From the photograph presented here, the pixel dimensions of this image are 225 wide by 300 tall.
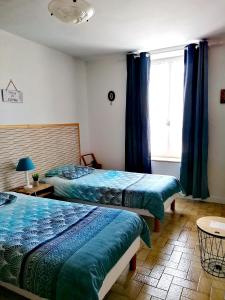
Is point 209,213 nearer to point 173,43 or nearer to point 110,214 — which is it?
point 110,214

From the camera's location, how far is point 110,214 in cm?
207

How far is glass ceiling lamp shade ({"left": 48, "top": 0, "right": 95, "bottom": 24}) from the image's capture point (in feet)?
5.95

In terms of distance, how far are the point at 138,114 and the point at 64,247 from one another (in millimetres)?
2959

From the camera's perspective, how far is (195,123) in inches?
142

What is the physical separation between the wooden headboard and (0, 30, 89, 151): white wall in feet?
0.44

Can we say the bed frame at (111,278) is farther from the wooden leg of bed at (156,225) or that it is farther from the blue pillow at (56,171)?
the blue pillow at (56,171)

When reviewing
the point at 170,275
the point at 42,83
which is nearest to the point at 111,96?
the point at 42,83

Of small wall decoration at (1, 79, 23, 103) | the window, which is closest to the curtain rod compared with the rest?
the window

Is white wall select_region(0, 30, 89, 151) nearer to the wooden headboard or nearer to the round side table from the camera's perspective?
the wooden headboard

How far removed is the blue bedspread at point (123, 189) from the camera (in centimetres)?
272

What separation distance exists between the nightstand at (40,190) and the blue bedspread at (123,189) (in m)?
0.09

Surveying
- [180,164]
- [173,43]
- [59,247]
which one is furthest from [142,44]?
[59,247]

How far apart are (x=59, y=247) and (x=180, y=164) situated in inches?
113

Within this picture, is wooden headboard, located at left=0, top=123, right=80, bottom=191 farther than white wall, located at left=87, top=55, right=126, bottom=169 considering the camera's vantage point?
No
